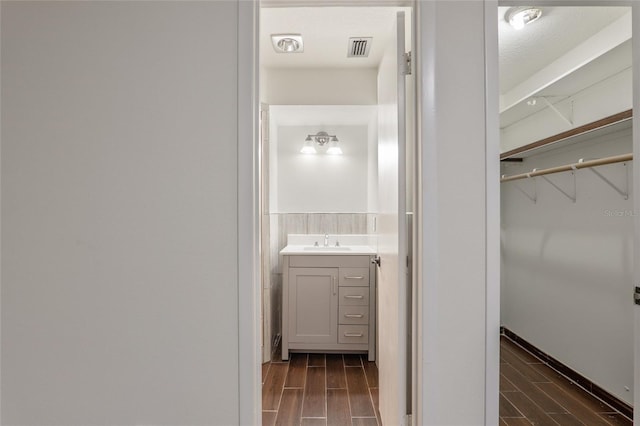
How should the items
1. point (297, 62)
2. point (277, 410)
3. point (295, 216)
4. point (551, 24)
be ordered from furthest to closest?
point (295, 216)
point (297, 62)
point (277, 410)
point (551, 24)

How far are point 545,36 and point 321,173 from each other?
200 cm

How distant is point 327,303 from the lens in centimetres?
260

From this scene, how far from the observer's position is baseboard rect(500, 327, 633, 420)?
160cm

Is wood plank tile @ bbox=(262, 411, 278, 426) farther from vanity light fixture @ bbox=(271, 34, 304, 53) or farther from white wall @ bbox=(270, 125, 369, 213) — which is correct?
vanity light fixture @ bbox=(271, 34, 304, 53)

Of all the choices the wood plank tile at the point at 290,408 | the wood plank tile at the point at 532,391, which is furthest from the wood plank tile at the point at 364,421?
the wood plank tile at the point at 532,391

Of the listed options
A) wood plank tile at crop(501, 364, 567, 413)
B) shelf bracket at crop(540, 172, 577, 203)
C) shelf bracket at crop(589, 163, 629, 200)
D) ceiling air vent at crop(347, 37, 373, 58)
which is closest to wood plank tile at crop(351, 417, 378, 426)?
wood plank tile at crop(501, 364, 567, 413)

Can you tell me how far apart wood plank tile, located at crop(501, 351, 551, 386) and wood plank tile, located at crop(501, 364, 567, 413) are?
0.07ft
